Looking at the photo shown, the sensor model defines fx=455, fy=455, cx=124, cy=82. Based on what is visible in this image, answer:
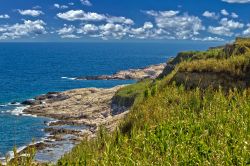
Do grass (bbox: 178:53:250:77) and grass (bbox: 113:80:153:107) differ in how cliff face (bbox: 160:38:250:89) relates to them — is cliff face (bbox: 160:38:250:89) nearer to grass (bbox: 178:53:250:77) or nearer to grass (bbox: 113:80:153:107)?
grass (bbox: 178:53:250:77)

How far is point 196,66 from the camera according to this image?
83.8 feet

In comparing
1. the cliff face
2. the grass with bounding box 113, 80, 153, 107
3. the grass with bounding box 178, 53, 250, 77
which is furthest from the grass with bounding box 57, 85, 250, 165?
the grass with bounding box 113, 80, 153, 107

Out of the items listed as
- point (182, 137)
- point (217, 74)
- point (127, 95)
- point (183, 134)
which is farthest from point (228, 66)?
point (127, 95)

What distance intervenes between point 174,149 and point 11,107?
368 feet

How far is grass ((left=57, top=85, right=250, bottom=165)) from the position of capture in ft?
37.7

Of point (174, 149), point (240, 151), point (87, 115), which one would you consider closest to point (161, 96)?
point (174, 149)

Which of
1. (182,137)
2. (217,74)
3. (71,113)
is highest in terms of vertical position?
(217,74)

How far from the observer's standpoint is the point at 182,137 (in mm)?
13914

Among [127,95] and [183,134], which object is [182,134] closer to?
[183,134]

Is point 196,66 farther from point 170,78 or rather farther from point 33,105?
point 33,105

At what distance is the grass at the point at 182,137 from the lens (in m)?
11.5

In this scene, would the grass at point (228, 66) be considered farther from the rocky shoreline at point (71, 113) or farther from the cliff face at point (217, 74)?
the rocky shoreline at point (71, 113)

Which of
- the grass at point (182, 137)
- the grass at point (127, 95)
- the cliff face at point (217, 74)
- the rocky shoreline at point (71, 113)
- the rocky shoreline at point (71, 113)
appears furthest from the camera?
the grass at point (127, 95)

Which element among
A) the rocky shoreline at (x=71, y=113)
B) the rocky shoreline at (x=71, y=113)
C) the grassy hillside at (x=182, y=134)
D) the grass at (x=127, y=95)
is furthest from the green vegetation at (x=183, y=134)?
the grass at (x=127, y=95)
